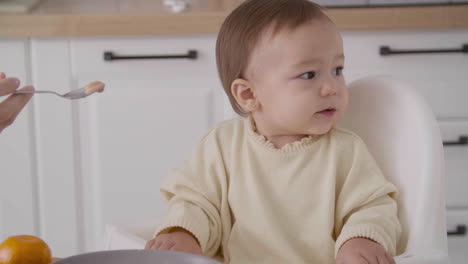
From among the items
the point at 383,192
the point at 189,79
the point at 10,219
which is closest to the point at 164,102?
the point at 189,79

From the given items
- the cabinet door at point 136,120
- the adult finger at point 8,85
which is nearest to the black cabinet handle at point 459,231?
the cabinet door at point 136,120

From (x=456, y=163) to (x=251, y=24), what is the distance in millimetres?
1121

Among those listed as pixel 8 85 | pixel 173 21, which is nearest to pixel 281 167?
pixel 8 85

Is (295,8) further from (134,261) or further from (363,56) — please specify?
(363,56)

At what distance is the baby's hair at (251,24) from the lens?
1.20 meters

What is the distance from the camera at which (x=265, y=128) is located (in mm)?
1289

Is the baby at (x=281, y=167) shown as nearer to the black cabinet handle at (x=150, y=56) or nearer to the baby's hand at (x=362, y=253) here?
the baby's hand at (x=362, y=253)

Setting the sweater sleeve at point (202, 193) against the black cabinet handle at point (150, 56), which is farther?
the black cabinet handle at point (150, 56)

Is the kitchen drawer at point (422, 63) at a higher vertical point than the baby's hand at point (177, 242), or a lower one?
higher

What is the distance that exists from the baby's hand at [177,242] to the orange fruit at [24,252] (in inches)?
10.3

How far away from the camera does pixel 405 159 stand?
124 centimetres

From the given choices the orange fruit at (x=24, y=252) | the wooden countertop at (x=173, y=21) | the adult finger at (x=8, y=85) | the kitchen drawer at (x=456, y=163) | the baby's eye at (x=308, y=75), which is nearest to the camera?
the orange fruit at (x=24, y=252)

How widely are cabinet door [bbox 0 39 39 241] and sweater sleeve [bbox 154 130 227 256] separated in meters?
0.95

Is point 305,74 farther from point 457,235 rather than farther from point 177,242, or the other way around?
point 457,235
